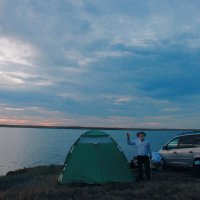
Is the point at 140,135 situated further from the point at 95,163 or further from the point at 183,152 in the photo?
the point at 183,152

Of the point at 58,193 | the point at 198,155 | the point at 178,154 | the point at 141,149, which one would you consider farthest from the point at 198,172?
the point at 58,193

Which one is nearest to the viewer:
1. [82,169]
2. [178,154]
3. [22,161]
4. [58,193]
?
[58,193]

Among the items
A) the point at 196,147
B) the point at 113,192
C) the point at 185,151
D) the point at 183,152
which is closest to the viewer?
the point at 113,192

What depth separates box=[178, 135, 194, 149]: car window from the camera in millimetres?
15312

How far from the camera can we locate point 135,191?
36.7 feet

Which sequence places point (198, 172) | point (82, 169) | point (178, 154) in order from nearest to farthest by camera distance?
point (82, 169) < point (198, 172) < point (178, 154)

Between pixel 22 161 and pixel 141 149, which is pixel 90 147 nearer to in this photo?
pixel 141 149

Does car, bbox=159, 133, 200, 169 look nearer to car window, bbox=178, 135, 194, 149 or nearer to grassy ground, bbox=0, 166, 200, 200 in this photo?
car window, bbox=178, 135, 194, 149

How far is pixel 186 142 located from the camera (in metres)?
15.6

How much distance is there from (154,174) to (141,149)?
83.7 inches

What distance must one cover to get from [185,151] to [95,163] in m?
4.59

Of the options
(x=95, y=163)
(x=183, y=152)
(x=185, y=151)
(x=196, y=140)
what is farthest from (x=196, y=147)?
(x=95, y=163)

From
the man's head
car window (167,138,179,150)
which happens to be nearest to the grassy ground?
the man's head

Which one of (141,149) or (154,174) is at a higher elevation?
(141,149)
